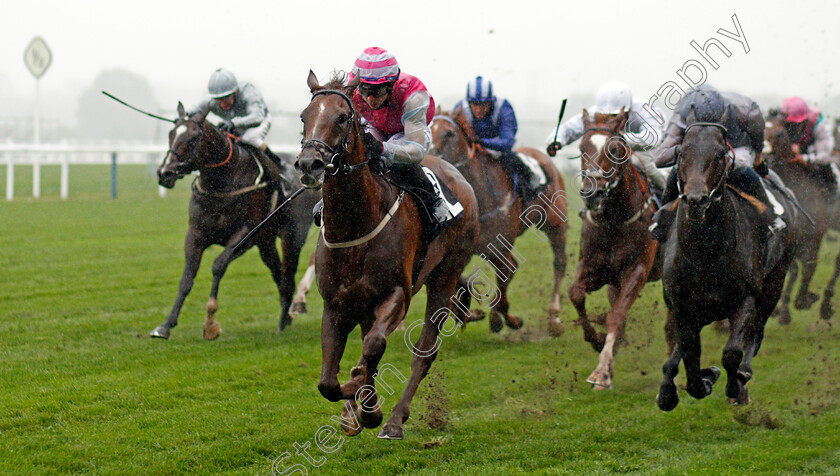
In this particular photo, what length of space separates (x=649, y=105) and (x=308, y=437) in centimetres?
416

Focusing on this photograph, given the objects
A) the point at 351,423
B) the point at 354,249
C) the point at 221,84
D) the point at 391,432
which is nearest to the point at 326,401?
the point at 391,432

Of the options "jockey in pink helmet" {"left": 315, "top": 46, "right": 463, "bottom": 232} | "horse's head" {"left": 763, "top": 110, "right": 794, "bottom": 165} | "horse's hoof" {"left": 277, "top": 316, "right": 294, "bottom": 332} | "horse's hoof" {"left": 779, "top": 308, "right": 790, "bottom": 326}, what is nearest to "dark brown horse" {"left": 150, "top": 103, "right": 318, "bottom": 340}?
"horse's hoof" {"left": 277, "top": 316, "right": 294, "bottom": 332}

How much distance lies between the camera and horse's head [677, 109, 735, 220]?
4480mm

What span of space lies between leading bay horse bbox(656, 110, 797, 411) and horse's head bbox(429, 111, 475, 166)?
3.20 meters

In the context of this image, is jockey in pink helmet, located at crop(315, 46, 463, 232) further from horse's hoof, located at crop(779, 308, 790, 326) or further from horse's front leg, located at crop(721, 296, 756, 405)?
horse's hoof, located at crop(779, 308, 790, 326)

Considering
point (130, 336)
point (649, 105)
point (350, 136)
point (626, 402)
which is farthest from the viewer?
point (130, 336)

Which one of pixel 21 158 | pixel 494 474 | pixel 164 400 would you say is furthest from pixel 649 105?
pixel 21 158

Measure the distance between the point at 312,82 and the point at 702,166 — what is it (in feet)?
6.83

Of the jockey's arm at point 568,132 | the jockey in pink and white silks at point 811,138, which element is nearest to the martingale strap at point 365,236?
the jockey's arm at point 568,132

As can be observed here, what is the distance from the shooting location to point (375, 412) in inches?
178

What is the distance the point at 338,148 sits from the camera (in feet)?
13.2

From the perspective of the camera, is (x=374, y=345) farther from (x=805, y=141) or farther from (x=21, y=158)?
(x=21, y=158)

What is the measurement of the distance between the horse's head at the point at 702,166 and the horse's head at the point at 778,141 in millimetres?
5177

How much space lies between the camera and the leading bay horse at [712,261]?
4.61 meters
